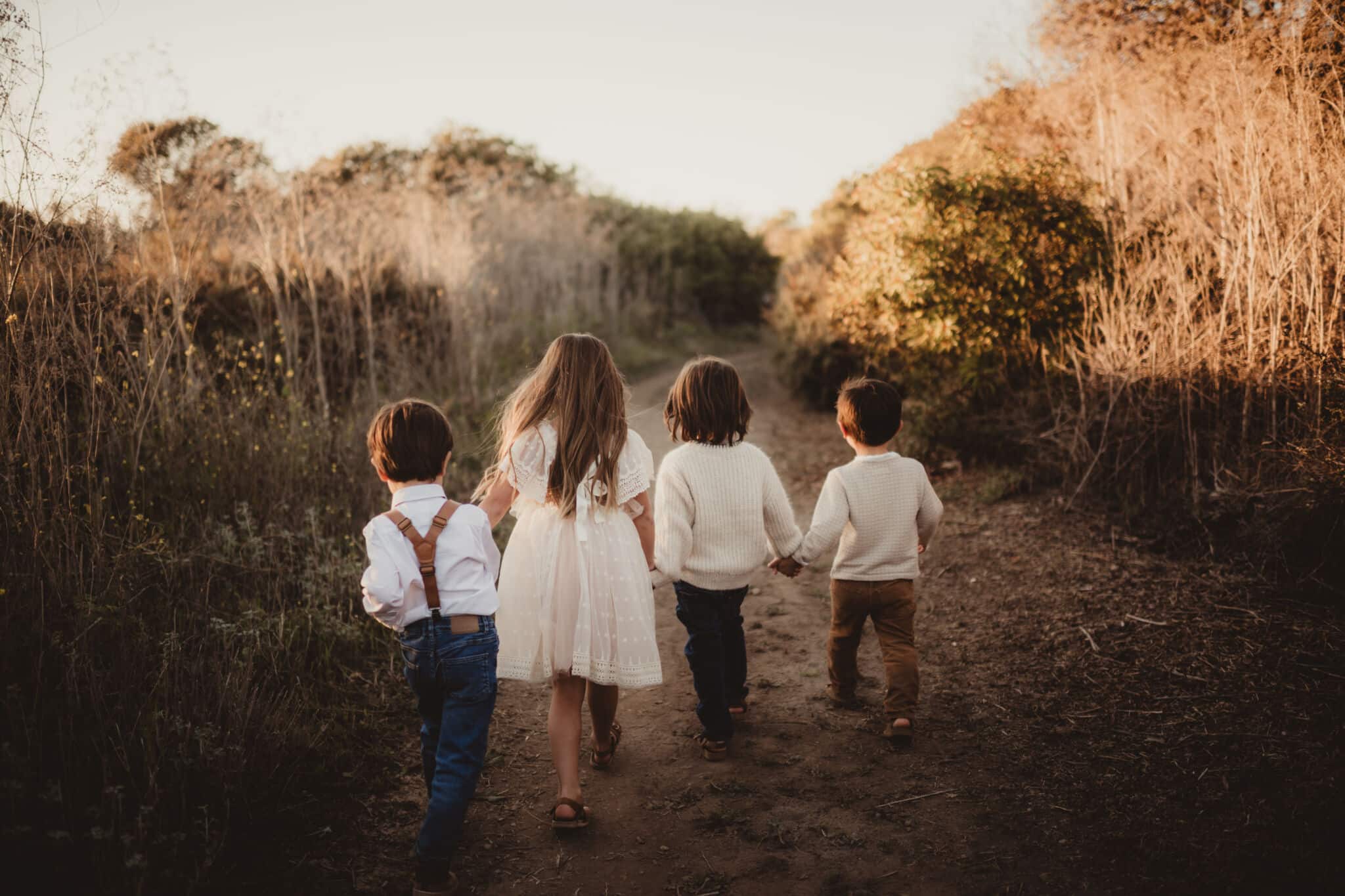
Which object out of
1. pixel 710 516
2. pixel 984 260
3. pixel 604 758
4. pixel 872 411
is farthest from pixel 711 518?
pixel 984 260

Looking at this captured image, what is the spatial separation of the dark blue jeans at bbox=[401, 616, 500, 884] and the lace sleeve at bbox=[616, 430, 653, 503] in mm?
784

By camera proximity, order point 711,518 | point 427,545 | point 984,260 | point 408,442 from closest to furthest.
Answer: point 427,545, point 408,442, point 711,518, point 984,260

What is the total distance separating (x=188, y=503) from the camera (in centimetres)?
467

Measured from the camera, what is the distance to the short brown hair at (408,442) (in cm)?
287

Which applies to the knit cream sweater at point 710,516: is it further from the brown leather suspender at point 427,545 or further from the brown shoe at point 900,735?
the brown leather suspender at point 427,545

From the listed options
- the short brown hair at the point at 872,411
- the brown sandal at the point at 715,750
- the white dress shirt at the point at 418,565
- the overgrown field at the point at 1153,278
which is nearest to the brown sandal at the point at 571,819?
the brown sandal at the point at 715,750

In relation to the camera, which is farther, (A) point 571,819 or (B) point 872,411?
(B) point 872,411

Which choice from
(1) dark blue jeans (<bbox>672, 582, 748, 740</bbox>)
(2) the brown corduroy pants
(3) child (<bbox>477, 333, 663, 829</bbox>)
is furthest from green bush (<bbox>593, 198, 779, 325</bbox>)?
(3) child (<bbox>477, 333, 663, 829</bbox>)

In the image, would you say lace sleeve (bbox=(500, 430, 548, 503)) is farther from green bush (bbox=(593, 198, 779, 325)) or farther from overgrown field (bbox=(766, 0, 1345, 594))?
green bush (bbox=(593, 198, 779, 325))

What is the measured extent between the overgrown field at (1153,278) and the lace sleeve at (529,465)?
13.7ft

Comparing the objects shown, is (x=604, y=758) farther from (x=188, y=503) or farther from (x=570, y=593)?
(x=188, y=503)

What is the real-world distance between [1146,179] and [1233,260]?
147 centimetres

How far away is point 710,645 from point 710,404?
105cm

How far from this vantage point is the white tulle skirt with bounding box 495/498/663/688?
3.19 m
